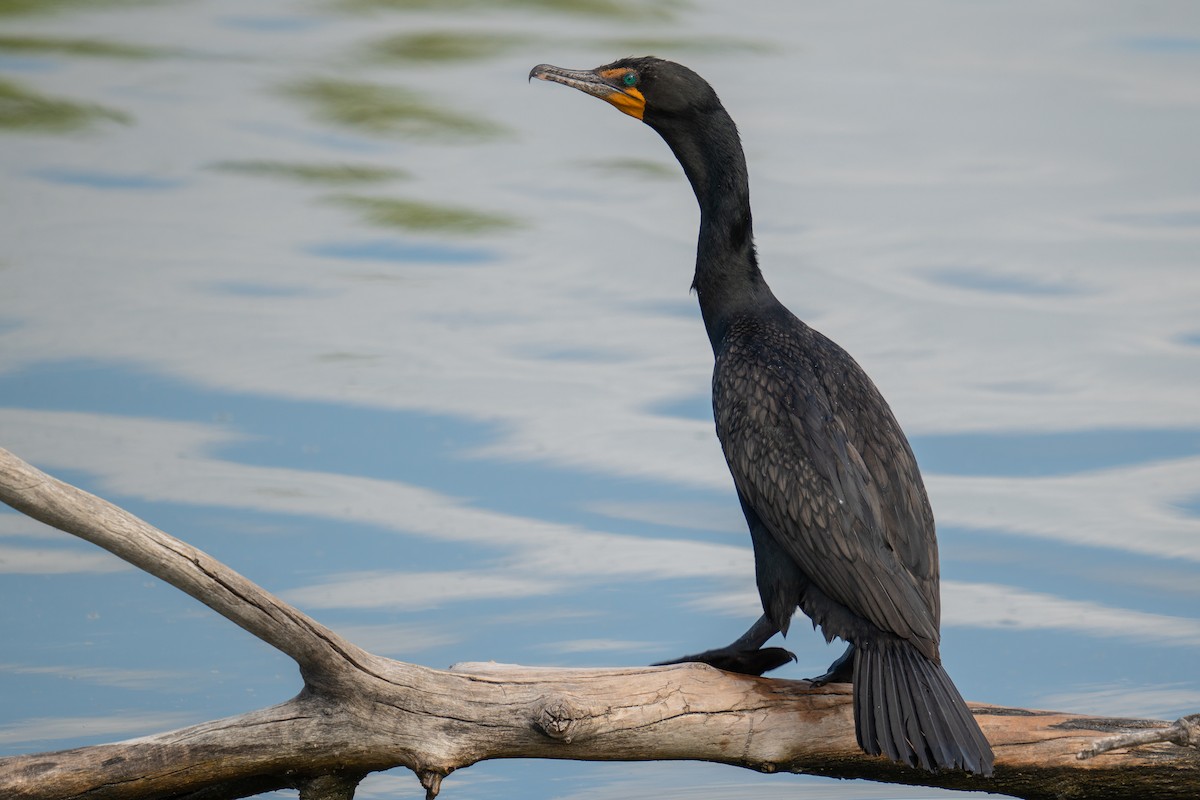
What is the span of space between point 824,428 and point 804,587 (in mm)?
376

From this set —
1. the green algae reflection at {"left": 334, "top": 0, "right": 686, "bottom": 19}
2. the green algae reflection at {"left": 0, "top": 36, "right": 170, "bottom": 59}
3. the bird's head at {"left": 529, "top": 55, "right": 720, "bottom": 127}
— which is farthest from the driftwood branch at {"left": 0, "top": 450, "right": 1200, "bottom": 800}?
the green algae reflection at {"left": 334, "top": 0, "right": 686, "bottom": 19}

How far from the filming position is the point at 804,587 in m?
3.96

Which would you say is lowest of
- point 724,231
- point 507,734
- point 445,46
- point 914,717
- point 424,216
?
point 507,734

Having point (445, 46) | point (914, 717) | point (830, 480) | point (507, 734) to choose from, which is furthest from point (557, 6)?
point (914, 717)

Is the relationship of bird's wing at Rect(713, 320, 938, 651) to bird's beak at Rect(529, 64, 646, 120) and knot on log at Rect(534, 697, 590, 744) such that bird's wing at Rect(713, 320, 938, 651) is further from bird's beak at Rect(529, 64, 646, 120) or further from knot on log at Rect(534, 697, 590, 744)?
bird's beak at Rect(529, 64, 646, 120)

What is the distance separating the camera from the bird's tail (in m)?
3.53

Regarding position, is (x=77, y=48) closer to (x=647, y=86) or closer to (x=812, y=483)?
(x=647, y=86)

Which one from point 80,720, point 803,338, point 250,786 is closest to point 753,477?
point 803,338

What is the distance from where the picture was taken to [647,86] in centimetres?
455

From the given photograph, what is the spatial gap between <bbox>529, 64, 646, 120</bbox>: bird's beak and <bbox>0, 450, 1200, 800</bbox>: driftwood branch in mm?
1575

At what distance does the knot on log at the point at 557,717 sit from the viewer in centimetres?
359

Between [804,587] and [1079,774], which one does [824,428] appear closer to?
[804,587]

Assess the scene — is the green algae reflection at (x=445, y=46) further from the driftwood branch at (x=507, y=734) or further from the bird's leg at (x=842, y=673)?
the driftwood branch at (x=507, y=734)

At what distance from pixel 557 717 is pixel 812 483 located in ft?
2.65
